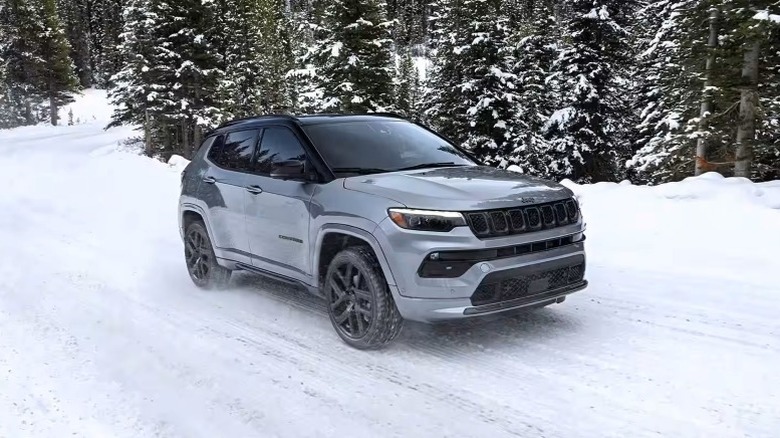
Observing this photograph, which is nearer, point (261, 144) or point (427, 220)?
point (427, 220)

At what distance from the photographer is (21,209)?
1217 centimetres

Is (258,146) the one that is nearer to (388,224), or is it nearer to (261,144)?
(261,144)

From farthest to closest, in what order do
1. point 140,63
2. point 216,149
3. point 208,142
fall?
point 140,63 → point 208,142 → point 216,149

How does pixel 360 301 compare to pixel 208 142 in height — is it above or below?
below

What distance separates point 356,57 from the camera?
2759 cm

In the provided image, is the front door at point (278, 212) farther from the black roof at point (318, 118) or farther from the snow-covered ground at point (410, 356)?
the snow-covered ground at point (410, 356)

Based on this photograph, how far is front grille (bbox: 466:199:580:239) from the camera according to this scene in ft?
13.7

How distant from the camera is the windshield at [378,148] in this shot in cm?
513

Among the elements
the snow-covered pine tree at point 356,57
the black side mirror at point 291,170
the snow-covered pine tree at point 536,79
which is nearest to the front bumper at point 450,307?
the black side mirror at point 291,170

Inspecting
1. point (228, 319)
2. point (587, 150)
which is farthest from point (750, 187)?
point (587, 150)

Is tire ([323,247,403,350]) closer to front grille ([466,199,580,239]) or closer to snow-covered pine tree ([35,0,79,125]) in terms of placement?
front grille ([466,199,580,239])

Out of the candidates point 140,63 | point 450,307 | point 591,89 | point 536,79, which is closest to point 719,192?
point 450,307

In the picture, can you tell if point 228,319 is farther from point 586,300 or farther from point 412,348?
point 586,300

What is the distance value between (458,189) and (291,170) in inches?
57.3
